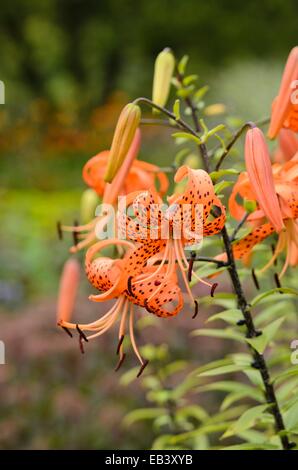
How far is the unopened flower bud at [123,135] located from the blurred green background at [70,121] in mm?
1082

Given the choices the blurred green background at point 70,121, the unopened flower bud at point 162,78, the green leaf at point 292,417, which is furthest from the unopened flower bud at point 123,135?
the blurred green background at point 70,121

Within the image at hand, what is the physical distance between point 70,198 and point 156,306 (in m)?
4.39

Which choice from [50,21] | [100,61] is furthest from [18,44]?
[100,61]

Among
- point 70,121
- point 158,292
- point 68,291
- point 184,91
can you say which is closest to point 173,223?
point 158,292

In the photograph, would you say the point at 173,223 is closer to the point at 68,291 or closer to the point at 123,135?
the point at 123,135

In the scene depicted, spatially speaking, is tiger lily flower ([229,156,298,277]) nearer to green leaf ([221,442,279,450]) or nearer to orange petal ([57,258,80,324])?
green leaf ([221,442,279,450])

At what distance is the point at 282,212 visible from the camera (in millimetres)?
859

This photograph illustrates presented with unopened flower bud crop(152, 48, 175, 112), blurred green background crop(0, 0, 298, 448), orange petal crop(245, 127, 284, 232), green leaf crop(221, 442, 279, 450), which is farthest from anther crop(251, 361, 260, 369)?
blurred green background crop(0, 0, 298, 448)

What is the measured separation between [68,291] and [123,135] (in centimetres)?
40

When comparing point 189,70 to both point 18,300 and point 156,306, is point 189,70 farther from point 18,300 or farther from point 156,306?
point 156,306

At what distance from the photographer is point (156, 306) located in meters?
0.80

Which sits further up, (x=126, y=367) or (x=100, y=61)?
(x=100, y=61)

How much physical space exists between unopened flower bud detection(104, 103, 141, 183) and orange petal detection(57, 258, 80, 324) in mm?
353

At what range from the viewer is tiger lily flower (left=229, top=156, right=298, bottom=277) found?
85 cm
